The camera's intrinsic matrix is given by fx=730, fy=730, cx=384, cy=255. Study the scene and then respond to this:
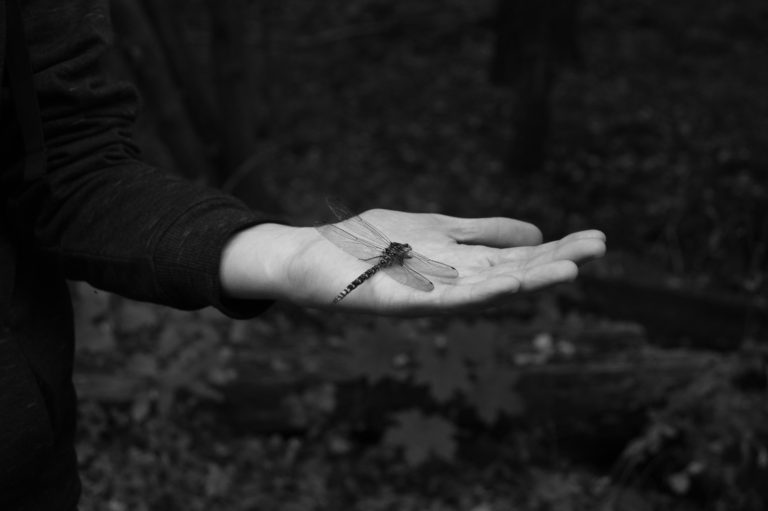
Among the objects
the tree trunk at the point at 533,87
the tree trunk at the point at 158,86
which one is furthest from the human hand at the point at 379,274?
the tree trunk at the point at 533,87

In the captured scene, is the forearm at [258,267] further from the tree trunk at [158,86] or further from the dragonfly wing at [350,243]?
the tree trunk at [158,86]

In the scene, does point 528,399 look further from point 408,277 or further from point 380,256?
point 408,277

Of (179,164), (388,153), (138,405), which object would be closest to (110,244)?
(138,405)

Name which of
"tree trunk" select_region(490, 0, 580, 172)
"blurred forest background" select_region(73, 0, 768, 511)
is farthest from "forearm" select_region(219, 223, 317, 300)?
"tree trunk" select_region(490, 0, 580, 172)

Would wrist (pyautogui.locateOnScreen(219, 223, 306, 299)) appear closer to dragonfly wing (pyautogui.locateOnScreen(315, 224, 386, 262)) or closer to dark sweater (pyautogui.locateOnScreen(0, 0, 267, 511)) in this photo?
dark sweater (pyautogui.locateOnScreen(0, 0, 267, 511))

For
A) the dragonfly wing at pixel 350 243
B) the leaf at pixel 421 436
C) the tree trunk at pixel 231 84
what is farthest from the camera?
the tree trunk at pixel 231 84

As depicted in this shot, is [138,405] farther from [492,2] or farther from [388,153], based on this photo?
[492,2]
